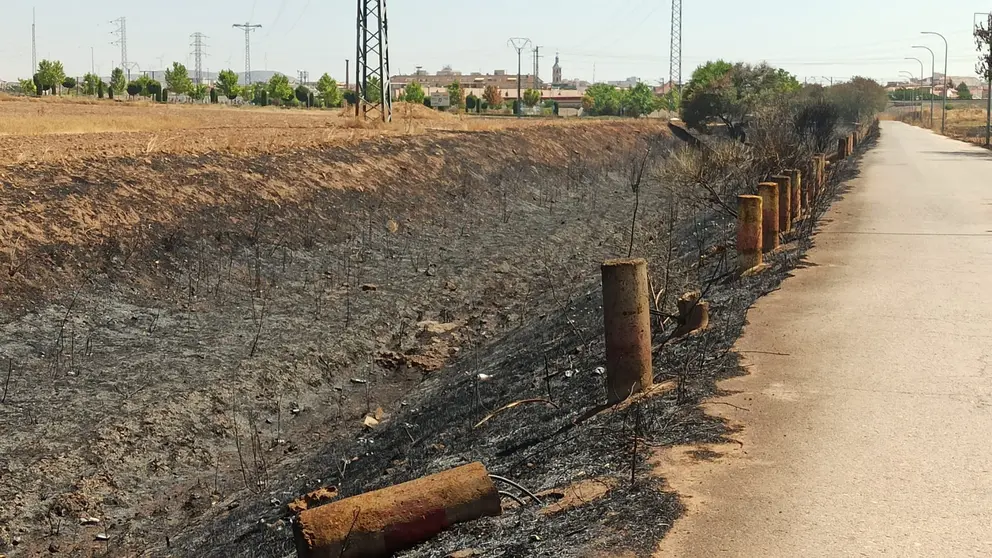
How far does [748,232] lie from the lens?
44.5 feet

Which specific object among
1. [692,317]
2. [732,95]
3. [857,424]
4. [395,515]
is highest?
[732,95]

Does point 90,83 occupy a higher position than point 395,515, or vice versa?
point 90,83

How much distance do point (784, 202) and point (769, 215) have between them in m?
2.05

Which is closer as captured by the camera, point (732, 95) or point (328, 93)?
point (732, 95)

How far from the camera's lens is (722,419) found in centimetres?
771

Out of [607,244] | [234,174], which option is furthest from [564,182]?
[234,174]

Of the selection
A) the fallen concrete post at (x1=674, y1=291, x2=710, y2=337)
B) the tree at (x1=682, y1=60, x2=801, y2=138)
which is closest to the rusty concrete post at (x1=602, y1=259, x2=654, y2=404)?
the fallen concrete post at (x1=674, y1=291, x2=710, y2=337)

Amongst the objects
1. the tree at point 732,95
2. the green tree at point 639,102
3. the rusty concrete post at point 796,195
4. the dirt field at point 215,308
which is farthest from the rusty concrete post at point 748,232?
the green tree at point 639,102

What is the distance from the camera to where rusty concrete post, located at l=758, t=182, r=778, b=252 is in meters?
14.4

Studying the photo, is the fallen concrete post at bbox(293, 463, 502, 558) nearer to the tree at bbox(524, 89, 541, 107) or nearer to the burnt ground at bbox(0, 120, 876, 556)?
the burnt ground at bbox(0, 120, 876, 556)

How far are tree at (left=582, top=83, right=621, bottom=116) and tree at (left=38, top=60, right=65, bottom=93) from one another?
61.4 meters

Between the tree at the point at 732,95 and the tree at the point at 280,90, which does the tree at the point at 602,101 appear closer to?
the tree at the point at 280,90

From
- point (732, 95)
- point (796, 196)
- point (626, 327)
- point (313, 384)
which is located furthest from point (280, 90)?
point (626, 327)

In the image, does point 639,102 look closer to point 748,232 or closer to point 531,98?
point 531,98
